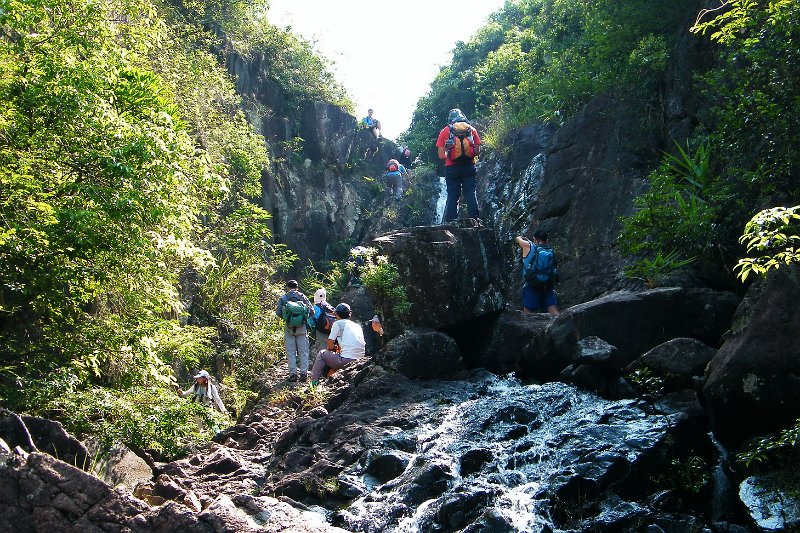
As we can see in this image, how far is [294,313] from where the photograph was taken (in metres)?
13.1

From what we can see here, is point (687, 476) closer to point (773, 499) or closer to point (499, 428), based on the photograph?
point (773, 499)

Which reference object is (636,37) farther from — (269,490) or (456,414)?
(269,490)

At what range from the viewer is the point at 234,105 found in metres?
22.0

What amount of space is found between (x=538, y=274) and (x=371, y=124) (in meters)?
18.4

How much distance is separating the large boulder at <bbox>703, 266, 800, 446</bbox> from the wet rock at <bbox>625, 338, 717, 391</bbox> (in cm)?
91

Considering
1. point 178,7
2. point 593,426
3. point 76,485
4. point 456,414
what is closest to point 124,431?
point 76,485

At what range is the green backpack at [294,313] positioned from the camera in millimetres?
13062

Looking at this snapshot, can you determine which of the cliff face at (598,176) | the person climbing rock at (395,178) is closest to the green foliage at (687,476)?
the cliff face at (598,176)

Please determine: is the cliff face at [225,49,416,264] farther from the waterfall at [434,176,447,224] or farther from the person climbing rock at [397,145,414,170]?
the waterfall at [434,176,447,224]

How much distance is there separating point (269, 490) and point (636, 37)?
14.2 metres

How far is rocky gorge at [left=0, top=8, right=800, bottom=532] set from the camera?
677 cm

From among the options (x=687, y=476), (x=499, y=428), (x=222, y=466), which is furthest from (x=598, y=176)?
(x=222, y=466)

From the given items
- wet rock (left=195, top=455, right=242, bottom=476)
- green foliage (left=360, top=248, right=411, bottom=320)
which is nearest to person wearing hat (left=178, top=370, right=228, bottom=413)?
green foliage (left=360, top=248, right=411, bottom=320)

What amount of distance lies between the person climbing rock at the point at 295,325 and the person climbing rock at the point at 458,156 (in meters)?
3.50
